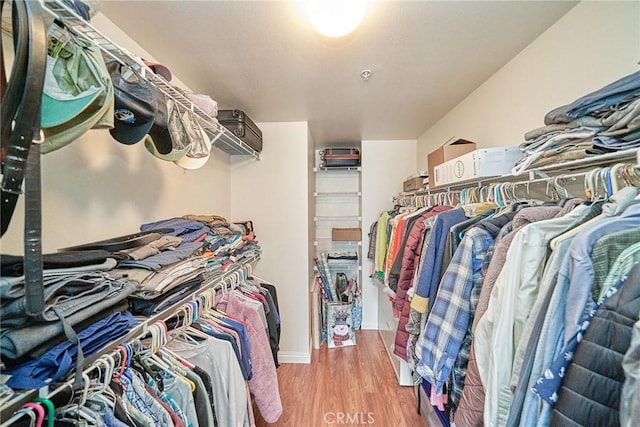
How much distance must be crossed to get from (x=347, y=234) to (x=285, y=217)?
3.05 ft

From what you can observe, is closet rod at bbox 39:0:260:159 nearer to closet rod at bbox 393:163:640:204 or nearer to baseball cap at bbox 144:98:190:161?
baseball cap at bbox 144:98:190:161

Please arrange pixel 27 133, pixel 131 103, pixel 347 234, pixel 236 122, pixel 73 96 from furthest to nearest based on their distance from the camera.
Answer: pixel 347 234, pixel 236 122, pixel 131 103, pixel 73 96, pixel 27 133

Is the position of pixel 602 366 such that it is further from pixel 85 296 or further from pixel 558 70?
pixel 558 70

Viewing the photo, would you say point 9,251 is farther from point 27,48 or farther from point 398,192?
point 398,192

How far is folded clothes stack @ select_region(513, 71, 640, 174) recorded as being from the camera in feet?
2.58

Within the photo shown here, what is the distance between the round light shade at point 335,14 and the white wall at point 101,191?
0.95 meters

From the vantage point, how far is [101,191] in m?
1.14

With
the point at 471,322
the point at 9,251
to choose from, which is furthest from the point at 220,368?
the point at 471,322

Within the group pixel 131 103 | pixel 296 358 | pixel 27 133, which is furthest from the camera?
pixel 296 358

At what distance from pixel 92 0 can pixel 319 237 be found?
301 cm

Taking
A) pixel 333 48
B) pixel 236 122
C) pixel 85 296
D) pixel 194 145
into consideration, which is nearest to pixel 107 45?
pixel 194 145

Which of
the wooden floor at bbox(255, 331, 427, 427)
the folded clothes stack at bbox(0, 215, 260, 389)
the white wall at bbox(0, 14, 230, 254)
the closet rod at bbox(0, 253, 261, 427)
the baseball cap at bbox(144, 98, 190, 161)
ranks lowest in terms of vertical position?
the wooden floor at bbox(255, 331, 427, 427)

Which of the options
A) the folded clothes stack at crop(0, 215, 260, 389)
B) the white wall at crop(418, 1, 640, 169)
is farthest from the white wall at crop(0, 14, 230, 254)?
the white wall at crop(418, 1, 640, 169)

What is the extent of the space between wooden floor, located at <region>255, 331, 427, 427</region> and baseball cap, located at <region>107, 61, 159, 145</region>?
1.94 metres
